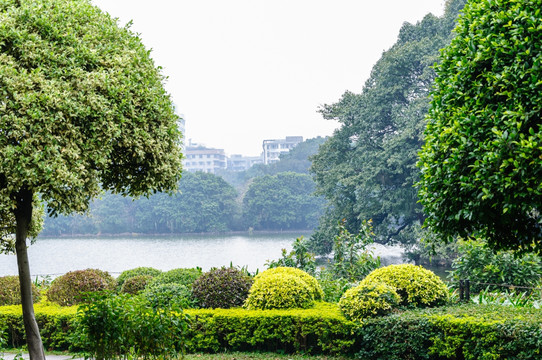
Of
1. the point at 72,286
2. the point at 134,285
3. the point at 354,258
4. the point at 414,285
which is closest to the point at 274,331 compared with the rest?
the point at 414,285

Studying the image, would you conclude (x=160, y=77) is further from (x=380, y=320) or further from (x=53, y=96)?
(x=380, y=320)

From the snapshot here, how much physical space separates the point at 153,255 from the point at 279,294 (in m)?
30.6

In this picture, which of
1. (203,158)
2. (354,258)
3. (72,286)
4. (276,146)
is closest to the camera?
(72,286)

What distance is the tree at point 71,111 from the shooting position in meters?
4.36

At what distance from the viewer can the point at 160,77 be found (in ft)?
18.7

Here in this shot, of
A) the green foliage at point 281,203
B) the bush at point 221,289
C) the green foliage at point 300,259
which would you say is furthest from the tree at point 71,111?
the green foliage at point 281,203

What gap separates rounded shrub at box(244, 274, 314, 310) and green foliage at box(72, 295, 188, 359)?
110 inches

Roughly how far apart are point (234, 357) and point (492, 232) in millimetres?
4127

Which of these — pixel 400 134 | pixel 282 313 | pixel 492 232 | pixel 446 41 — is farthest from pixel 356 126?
pixel 492 232

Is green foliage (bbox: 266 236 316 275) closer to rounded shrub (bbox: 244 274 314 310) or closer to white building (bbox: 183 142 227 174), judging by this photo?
rounded shrub (bbox: 244 274 314 310)

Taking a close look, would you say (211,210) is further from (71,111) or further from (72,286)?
(71,111)

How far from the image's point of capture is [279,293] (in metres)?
7.84

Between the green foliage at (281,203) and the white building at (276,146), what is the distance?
163 feet

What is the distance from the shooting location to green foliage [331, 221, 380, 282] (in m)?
10.5
